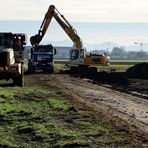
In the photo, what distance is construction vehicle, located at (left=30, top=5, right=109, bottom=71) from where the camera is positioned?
53.2 meters

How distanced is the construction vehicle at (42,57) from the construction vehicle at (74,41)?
240cm

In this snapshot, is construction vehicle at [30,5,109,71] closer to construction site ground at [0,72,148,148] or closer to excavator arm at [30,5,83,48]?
excavator arm at [30,5,83,48]

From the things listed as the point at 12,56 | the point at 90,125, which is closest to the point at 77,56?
the point at 12,56

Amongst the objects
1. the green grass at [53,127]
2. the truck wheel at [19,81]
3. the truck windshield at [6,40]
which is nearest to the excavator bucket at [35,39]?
the truck windshield at [6,40]

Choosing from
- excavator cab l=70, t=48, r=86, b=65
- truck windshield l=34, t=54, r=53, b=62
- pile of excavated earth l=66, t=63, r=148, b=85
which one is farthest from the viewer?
excavator cab l=70, t=48, r=86, b=65

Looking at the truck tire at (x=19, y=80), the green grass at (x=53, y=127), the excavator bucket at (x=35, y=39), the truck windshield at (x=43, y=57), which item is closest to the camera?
the green grass at (x=53, y=127)

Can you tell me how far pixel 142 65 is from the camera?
50656mm

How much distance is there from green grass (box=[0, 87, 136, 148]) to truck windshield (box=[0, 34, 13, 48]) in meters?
11.5

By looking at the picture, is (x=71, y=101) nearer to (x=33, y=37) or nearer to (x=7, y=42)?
(x=7, y=42)

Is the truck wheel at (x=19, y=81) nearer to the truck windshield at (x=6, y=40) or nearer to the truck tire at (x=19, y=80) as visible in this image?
the truck tire at (x=19, y=80)

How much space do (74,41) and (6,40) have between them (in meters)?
24.3

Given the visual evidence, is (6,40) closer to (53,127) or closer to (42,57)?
(53,127)

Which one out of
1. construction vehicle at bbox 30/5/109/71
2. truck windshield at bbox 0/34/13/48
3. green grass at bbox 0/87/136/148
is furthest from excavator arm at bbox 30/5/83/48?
green grass at bbox 0/87/136/148

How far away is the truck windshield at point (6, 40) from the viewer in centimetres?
3145
